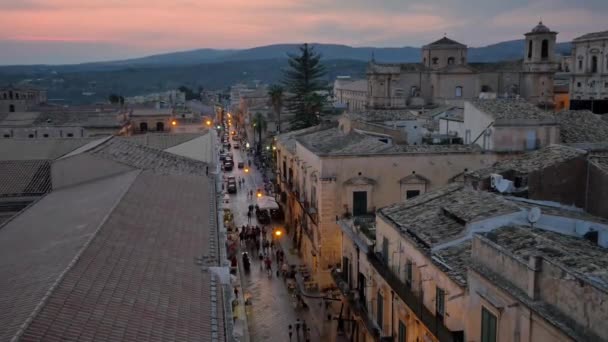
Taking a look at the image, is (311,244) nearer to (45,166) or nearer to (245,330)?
(245,330)

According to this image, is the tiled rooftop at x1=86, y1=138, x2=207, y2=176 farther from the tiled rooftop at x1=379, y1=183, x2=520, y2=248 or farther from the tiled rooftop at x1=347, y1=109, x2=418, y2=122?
the tiled rooftop at x1=379, y1=183, x2=520, y2=248

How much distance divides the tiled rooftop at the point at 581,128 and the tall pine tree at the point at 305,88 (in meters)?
25.9

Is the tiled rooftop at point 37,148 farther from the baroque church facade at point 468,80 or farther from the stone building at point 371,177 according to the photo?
the baroque church facade at point 468,80

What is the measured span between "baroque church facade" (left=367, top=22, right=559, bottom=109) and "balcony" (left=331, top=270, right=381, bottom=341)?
3945cm

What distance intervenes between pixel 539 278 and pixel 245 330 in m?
14.0

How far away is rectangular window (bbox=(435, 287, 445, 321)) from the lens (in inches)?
550

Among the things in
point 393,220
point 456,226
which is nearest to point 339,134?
point 393,220

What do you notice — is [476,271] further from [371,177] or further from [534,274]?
[371,177]

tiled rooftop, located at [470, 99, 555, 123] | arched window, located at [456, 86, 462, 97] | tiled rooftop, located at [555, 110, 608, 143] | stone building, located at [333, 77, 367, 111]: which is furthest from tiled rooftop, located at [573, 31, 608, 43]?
tiled rooftop, located at [470, 99, 555, 123]

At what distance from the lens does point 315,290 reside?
89.0ft

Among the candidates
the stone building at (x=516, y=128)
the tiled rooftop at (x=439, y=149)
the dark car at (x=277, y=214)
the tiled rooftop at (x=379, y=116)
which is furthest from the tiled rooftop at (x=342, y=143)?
the dark car at (x=277, y=214)

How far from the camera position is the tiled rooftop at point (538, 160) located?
1755 cm

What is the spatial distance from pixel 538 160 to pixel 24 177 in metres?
18.5

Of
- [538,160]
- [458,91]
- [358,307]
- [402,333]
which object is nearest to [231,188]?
[458,91]
